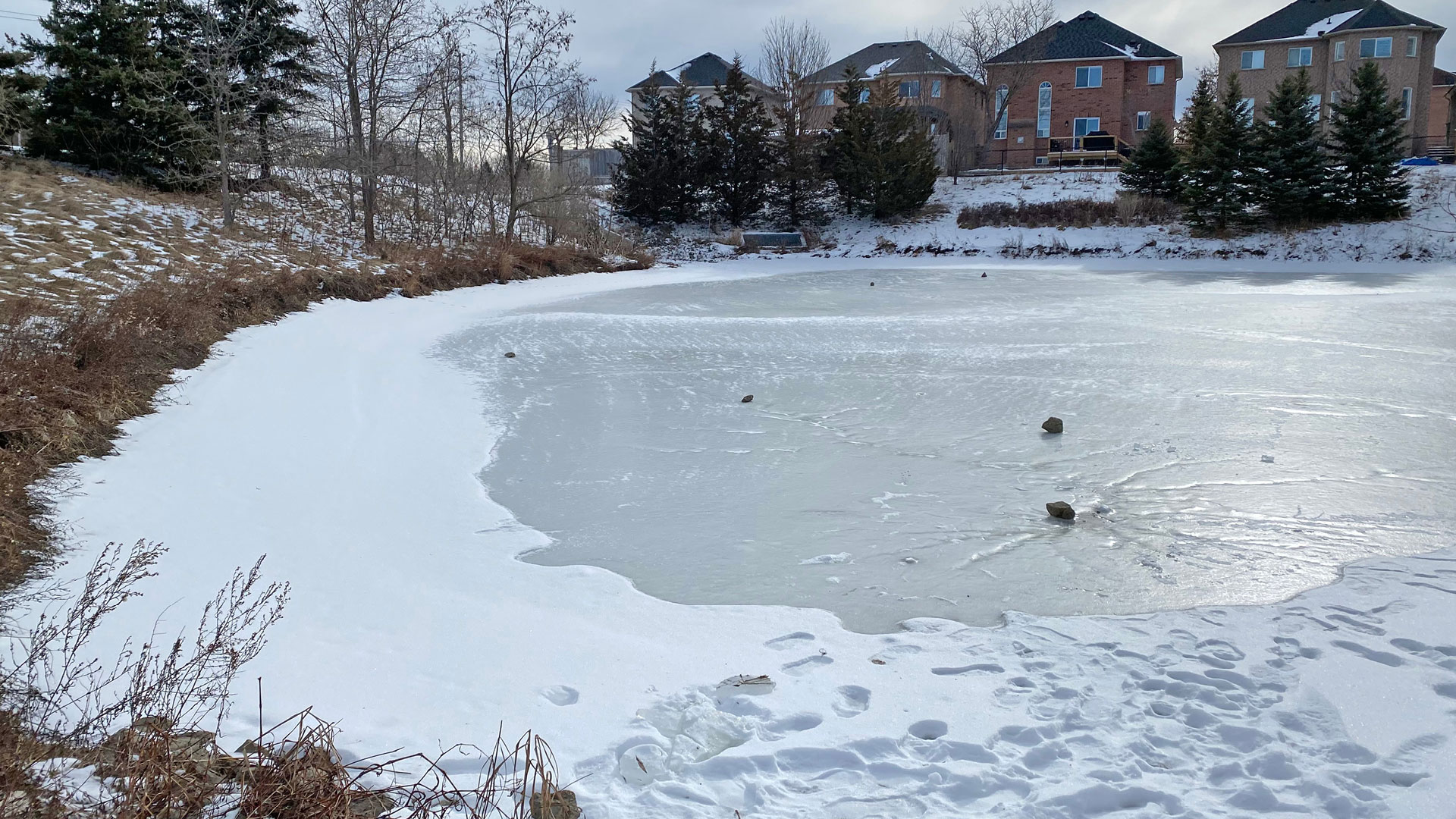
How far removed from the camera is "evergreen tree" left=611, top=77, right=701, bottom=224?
34.7 meters

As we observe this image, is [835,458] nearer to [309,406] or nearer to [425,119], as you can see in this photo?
[309,406]

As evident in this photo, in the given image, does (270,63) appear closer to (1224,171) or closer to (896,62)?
(1224,171)

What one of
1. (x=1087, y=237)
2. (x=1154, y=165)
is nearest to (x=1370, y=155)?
(x=1154, y=165)

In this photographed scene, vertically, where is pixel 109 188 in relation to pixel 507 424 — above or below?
above

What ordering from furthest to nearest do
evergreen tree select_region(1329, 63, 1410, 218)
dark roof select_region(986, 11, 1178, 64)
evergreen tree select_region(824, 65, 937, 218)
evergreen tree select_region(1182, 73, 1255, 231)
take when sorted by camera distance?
dark roof select_region(986, 11, 1178, 64), evergreen tree select_region(824, 65, 937, 218), evergreen tree select_region(1182, 73, 1255, 231), evergreen tree select_region(1329, 63, 1410, 218)

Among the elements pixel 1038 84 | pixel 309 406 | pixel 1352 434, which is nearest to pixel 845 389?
pixel 1352 434

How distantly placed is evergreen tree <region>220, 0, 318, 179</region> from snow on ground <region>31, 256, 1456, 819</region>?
2165 centimetres

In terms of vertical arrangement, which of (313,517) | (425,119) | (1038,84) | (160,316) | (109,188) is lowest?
(313,517)

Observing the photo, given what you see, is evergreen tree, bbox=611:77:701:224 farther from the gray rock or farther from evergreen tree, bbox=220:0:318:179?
the gray rock

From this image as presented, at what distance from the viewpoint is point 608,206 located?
38.3m

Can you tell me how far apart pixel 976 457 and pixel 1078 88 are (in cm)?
4542

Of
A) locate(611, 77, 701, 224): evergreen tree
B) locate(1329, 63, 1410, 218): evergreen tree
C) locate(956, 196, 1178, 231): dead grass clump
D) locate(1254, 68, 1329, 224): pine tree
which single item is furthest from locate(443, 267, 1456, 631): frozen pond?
locate(611, 77, 701, 224): evergreen tree

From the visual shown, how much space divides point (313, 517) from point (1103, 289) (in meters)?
17.6

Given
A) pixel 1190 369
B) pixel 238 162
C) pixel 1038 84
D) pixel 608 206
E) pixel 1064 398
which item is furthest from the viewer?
pixel 1038 84
